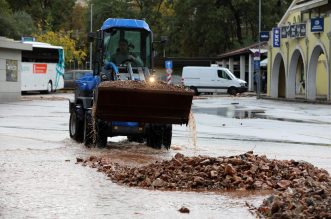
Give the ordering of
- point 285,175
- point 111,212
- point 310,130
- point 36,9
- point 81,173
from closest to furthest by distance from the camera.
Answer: point 111,212 < point 285,175 < point 81,173 < point 310,130 < point 36,9

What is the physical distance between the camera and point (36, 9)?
309ft

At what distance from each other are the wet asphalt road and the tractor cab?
1.93m

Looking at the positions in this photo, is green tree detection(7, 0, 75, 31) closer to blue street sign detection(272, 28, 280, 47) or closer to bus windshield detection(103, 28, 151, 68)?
blue street sign detection(272, 28, 280, 47)

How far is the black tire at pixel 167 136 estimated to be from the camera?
16.0 m

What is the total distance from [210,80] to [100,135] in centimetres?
4345

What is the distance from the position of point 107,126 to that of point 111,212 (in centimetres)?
714

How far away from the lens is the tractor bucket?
47.6ft

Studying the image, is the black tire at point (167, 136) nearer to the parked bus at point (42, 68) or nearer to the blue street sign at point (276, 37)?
the blue street sign at point (276, 37)

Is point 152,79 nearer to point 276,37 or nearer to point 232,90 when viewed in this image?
point 276,37

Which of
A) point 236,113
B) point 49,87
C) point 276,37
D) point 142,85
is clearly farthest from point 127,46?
point 49,87

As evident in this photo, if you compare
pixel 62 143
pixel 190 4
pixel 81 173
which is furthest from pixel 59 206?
pixel 190 4

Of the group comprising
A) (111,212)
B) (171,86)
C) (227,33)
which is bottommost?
(111,212)

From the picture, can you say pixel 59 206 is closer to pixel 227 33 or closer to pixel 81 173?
pixel 81 173

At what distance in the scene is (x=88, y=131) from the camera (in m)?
16.0
